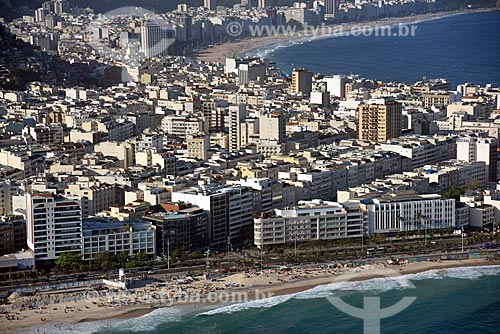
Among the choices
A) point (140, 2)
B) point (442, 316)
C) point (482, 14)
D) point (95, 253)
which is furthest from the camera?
point (482, 14)

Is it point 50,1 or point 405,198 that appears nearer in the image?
point 405,198

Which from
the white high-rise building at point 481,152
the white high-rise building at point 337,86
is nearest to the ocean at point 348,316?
the white high-rise building at point 481,152

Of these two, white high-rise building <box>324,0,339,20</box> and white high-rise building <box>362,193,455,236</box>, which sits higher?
white high-rise building <box>324,0,339,20</box>

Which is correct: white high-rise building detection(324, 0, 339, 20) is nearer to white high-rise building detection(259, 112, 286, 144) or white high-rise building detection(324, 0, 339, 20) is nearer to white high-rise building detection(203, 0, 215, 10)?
white high-rise building detection(203, 0, 215, 10)

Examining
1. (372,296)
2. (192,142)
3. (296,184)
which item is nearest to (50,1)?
(192,142)

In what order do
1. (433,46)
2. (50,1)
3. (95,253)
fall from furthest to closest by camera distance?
(50,1), (433,46), (95,253)

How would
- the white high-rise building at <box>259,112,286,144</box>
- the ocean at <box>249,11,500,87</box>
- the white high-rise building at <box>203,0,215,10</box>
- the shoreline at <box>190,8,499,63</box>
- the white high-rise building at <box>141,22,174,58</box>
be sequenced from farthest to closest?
the white high-rise building at <box>203,0,215,10</box> < the shoreline at <box>190,8,499,63</box> < the white high-rise building at <box>141,22,174,58</box> < the ocean at <box>249,11,500,87</box> < the white high-rise building at <box>259,112,286,144</box>

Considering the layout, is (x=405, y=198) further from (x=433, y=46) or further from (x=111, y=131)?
(x=433, y=46)

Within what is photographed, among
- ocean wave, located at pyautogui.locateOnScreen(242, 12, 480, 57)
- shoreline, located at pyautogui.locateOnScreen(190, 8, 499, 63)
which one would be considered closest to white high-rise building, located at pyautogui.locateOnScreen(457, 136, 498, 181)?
shoreline, located at pyautogui.locateOnScreen(190, 8, 499, 63)
